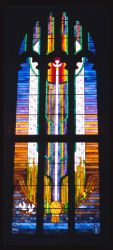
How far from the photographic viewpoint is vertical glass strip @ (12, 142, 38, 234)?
7098mm

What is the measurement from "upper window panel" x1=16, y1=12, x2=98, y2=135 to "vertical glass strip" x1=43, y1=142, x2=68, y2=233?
0.22 m

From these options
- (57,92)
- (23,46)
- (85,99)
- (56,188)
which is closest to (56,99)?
(57,92)

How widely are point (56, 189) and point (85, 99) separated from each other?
3.55 ft

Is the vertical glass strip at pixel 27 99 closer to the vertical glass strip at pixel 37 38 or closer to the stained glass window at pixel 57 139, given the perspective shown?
the stained glass window at pixel 57 139

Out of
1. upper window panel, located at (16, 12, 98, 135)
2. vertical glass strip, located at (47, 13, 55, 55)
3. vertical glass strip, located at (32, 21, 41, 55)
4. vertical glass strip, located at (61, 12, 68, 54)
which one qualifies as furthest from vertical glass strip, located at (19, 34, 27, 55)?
vertical glass strip, located at (61, 12, 68, 54)

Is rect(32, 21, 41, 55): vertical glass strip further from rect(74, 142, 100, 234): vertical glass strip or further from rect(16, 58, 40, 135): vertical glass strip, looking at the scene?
rect(74, 142, 100, 234): vertical glass strip

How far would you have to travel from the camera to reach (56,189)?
284 inches

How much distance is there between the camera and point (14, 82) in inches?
302

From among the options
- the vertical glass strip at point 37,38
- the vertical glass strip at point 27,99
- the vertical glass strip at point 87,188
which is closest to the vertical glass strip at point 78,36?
the vertical glass strip at point 37,38

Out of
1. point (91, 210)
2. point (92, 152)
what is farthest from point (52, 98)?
point (91, 210)

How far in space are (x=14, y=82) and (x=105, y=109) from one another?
1056mm

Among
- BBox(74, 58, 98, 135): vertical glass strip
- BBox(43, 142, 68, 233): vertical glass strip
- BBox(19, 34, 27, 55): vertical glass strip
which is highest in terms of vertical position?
BBox(19, 34, 27, 55): vertical glass strip

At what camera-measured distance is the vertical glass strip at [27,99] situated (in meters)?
7.50

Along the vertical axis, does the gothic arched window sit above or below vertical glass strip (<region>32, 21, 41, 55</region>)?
below
